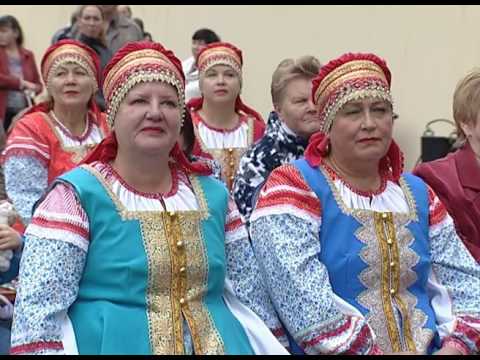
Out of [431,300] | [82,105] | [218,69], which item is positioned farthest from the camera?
[218,69]

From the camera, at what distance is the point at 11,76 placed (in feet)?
34.1

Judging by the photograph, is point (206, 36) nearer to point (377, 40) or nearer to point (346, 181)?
point (377, 40)

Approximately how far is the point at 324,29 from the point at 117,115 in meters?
6.72

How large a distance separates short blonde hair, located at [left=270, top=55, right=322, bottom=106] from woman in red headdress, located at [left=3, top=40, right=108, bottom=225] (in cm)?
130

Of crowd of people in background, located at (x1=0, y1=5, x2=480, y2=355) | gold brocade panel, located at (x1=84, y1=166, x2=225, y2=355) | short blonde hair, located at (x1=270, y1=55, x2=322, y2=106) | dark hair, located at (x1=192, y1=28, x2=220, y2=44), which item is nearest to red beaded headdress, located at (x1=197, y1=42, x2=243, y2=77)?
short blonde hair, located at (x1=270, y1=55, x2=322, y2=106)

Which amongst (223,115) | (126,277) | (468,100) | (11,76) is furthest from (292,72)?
(11,76)

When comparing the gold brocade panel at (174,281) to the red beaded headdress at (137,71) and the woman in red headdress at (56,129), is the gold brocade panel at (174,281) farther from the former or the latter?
the woman in red headdress at (56,129)

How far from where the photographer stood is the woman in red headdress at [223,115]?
24.0 ft

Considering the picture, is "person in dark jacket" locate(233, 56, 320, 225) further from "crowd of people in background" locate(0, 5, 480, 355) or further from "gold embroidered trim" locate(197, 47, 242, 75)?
"gold embroidered trim" locate(197, 47, 242, 75)

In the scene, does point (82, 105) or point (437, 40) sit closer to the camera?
point (82, 105)

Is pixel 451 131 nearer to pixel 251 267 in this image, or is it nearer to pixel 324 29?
pixel 324 29

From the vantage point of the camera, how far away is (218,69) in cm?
784

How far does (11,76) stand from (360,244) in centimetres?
669

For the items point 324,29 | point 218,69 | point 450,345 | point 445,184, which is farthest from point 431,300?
point 324,29
